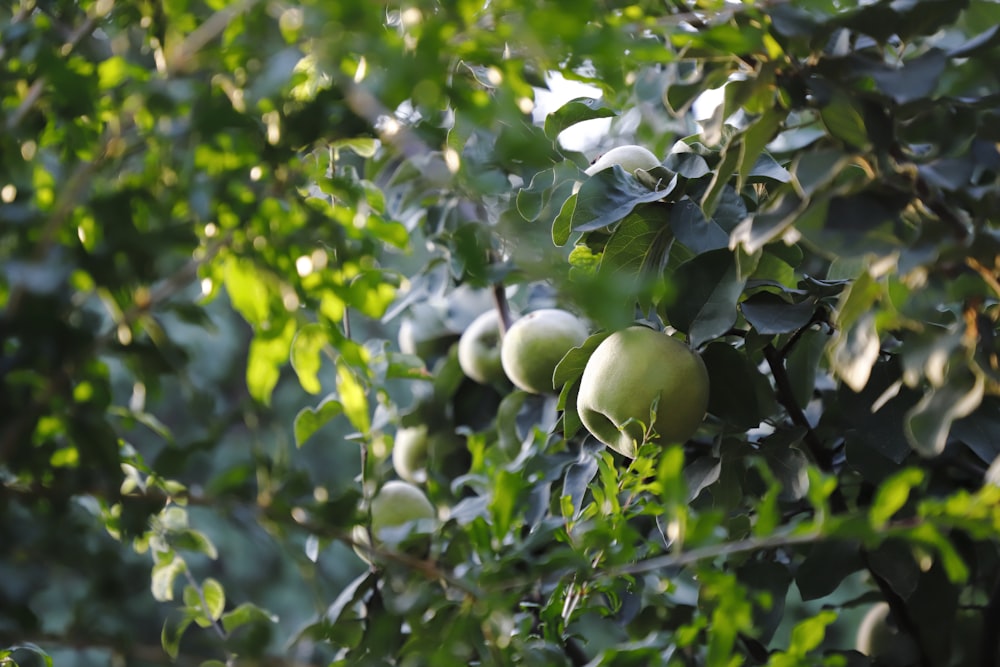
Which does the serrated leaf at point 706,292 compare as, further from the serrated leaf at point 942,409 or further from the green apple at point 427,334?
the green apple at point 427,334

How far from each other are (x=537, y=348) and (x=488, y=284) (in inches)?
16.7

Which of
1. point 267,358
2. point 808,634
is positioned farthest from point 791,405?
point 267,358

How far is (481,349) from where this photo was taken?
1028 mm

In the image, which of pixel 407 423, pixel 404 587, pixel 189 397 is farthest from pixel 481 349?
pixel 189 397

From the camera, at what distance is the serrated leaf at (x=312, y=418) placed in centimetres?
72

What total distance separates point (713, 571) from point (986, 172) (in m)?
0.29

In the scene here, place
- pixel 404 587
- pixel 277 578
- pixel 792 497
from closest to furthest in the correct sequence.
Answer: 1. pixel 404 587
2. pixel 792 497
3. pixel 277 578

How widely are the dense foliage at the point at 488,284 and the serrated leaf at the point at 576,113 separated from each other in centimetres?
6

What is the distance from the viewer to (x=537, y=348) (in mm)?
887

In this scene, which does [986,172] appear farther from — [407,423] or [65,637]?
[407,423]

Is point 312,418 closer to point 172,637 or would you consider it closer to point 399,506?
point 172,637

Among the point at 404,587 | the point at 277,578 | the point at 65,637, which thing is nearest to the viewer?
the point at 65,637

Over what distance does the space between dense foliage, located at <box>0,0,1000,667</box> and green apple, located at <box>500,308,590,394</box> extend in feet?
0.40

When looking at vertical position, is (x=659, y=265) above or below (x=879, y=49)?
below
